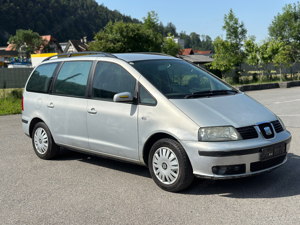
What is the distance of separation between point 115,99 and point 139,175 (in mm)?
1299

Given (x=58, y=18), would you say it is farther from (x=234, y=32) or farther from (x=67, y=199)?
(x=67, y=199)

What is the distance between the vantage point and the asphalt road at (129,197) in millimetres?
3623

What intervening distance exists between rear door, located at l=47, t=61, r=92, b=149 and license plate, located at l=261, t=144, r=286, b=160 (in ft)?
8.63

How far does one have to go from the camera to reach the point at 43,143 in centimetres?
625

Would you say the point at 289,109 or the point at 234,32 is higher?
the point at 234,32

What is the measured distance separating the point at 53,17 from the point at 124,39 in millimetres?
122761

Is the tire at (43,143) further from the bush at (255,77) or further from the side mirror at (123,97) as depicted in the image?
the bush at (255,77)

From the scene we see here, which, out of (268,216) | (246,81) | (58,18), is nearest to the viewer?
(268,216)

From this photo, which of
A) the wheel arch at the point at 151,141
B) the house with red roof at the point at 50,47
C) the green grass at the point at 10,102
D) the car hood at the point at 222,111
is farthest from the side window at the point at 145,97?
the house with red roof at the point at 50,47

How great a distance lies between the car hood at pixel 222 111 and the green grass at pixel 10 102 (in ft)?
35.4

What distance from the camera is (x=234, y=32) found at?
112 feet

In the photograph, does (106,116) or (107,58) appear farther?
(107,58)

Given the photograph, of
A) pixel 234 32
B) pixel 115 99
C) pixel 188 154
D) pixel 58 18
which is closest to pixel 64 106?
pixel 115 99

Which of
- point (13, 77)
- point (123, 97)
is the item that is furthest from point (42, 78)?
point (13, 77)
